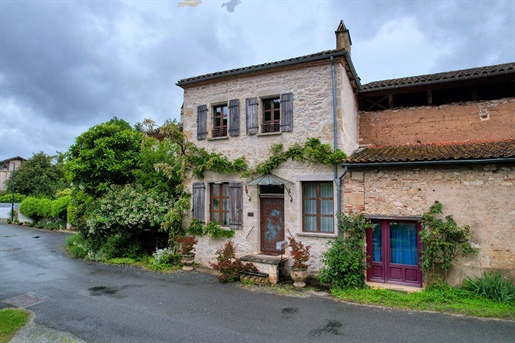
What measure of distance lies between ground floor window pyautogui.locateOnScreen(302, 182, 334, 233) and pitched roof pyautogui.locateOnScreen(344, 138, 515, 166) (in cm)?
124

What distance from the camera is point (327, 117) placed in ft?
31.7

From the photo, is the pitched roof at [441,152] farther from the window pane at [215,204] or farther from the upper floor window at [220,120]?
the window pane at [215,204]

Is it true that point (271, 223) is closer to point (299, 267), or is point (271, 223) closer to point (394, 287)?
point (299, 267)

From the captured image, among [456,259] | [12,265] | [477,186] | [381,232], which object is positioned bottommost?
[12,265]

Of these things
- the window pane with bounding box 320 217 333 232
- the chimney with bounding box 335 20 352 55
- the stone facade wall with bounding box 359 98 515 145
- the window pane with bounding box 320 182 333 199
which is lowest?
the window pane with bounding box 320 217 333 232

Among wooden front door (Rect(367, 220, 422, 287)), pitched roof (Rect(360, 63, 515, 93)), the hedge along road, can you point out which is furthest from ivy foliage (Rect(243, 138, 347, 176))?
the hedge along road

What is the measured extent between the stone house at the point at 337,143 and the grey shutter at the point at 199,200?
4 centimetres

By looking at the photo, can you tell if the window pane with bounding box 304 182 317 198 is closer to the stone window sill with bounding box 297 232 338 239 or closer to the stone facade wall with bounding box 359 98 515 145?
the stone window sill with bounding box 297 232 338 239

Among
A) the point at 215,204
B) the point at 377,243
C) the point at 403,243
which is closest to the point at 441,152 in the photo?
the point at 403,243

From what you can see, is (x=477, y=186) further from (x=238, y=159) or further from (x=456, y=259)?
(x=238, y=159)

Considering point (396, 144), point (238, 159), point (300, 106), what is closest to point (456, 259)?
point (396, 144)

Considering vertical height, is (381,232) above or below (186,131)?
below

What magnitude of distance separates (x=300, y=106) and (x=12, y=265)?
42.2ft

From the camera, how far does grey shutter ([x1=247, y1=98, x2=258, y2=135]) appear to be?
1071cm
